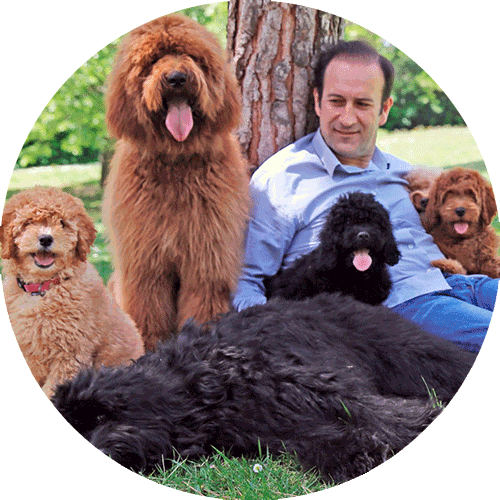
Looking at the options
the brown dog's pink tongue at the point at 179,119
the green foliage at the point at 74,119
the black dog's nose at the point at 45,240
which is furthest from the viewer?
the green foliage at the point at 74,119

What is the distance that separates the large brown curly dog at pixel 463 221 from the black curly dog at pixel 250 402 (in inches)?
33.4

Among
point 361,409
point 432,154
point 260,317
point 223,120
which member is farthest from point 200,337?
point 432,154

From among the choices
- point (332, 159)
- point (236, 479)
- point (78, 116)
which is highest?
point (78, 116)

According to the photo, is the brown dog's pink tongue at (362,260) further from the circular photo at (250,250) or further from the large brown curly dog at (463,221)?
the large brown curly dog at (463,221)

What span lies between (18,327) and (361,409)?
1.75 m

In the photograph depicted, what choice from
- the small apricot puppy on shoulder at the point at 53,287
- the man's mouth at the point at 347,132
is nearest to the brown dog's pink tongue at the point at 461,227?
the man's mouth at the point at 347,132

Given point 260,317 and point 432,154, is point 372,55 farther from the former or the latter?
point 260,317

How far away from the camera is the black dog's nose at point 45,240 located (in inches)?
133

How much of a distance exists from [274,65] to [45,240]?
167 cm

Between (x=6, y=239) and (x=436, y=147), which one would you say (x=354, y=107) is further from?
(x=6, y=239)

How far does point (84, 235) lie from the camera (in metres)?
3.49

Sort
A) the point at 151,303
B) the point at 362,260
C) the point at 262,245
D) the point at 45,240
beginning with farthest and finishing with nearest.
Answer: the point at 262,245, the point at 151,303, the point at 362,260, the point at 45,240

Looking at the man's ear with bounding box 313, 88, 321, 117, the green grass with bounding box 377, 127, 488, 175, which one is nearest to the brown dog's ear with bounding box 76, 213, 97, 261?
the man's ear with bounding box 313, 88, 321, 117

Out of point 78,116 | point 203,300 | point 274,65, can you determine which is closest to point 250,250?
point 203,300
